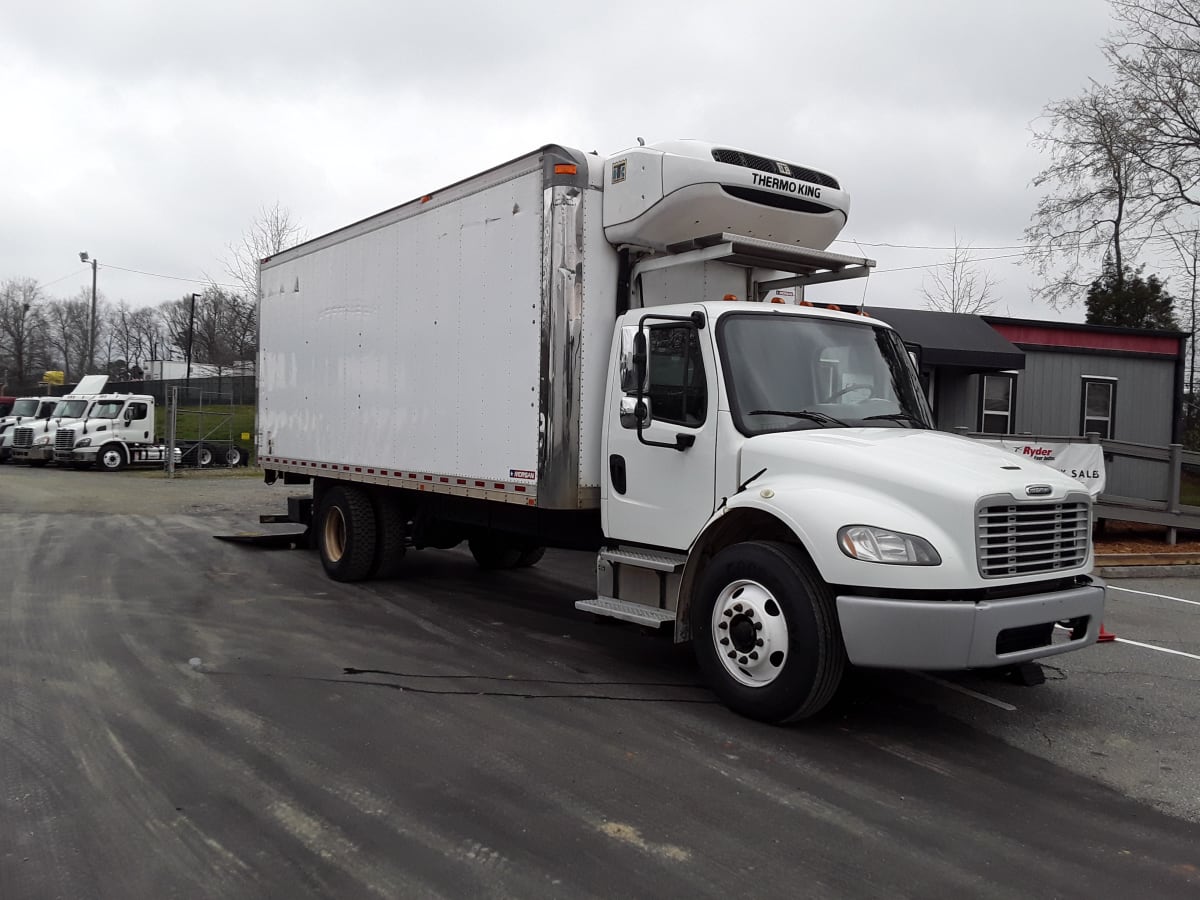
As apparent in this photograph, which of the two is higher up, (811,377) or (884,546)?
(811,377)

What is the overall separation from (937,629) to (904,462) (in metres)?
0.91

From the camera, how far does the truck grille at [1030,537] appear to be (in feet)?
15.2

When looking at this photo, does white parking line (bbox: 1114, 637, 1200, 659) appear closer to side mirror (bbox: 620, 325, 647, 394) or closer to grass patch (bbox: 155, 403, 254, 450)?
side mirror (bbox: 620, 325, 647, 394)

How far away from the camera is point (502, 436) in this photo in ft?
23.0

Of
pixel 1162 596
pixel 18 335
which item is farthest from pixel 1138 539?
pixel 18 335

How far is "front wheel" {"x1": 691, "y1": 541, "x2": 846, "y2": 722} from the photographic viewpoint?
4.82 metres

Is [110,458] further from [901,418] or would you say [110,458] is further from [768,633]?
[768,633]

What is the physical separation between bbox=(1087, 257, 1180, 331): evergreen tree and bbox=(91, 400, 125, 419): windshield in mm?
35926

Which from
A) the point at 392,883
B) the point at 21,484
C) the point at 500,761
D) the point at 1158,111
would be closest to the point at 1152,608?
the point at 500,761

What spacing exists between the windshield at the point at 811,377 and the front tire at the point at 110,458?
90.9 feet

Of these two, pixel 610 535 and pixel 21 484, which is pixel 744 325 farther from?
pixel 21 484

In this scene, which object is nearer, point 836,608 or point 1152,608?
point 836,608

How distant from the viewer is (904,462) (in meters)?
4.89

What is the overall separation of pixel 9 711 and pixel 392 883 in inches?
128
